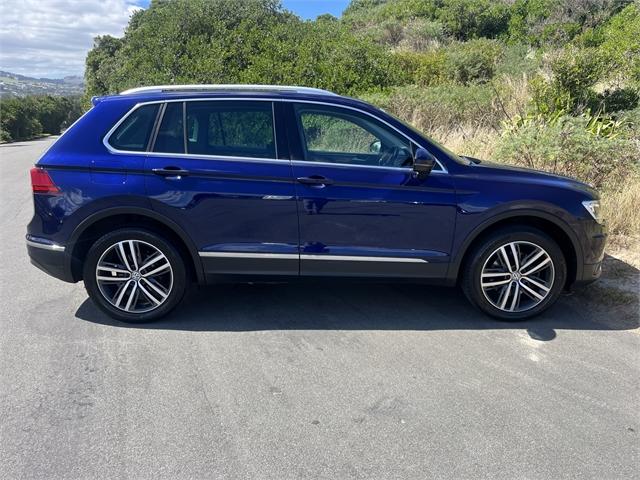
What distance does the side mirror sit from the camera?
4.02m

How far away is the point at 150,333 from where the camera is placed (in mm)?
4172

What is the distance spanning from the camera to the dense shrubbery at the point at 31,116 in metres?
37.1

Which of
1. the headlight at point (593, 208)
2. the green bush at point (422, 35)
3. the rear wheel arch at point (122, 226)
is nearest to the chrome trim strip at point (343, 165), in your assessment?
the rear wheel arch at point (122, 226)

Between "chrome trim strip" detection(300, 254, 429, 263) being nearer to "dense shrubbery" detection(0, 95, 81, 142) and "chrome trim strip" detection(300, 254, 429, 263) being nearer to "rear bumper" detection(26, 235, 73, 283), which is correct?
"rear bumper" detection(26, 235, 73, 283)

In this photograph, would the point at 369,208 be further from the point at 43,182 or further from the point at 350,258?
the point at 43,182

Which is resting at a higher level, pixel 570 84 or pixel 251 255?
pixel 570 84

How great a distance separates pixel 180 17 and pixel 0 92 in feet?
87.6

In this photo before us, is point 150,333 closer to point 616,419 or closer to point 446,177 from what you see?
point 446,177

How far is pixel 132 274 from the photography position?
4.23 metres

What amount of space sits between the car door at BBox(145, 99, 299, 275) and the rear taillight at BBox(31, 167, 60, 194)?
745 millimetres

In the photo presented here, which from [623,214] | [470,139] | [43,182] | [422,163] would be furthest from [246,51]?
[422,163]

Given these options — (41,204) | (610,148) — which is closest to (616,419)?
(41,204)

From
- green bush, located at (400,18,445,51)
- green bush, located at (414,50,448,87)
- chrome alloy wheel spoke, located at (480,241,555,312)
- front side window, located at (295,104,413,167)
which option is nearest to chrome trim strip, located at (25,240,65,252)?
front side window, located at (295,104,413,167)

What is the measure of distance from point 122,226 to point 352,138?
2.06 metres
